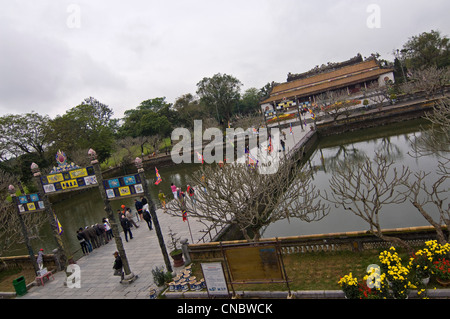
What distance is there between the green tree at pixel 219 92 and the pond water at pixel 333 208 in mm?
19097

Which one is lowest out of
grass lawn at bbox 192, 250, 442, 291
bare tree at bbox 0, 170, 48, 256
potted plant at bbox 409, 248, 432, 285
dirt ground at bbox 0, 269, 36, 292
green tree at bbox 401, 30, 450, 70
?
grass lawn at bbox 192, 250, 442, 291

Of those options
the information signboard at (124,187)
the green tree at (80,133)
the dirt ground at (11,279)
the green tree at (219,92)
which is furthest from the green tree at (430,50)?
the dirt ground at (11,279)

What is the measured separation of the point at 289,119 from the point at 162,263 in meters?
39.9

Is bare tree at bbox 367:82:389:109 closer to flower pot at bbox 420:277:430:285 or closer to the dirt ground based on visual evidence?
→ flower pot at bbox 420:277:430:285

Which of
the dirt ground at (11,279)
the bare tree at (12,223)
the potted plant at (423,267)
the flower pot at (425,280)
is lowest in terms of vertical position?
the flower pot at (425,280)

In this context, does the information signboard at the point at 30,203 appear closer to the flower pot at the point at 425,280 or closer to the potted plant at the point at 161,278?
the potted plant at the point at 161,278

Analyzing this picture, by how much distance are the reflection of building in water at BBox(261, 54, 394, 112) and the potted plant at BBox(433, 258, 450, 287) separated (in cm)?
4173

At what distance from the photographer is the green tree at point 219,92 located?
5522 cm

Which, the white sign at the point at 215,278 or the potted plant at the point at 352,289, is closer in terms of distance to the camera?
the potted plant at the point at 352,289

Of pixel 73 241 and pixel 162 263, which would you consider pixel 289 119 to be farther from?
pixel 162 263

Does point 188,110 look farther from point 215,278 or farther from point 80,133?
point 215,278

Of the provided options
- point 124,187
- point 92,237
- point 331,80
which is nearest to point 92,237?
point 92,237

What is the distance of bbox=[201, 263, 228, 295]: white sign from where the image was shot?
23.5 ft

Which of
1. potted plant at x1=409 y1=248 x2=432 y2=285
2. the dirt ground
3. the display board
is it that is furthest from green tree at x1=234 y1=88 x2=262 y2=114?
potted plant at x1=409 y1=248 x2=432 y2=285
